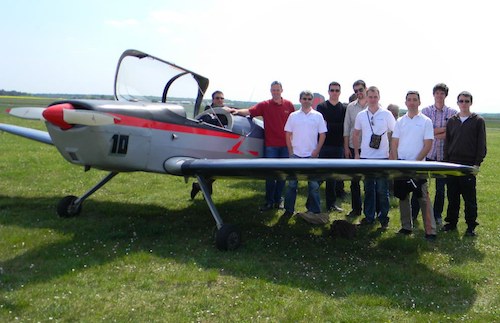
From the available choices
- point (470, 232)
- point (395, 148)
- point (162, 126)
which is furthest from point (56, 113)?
point (470, 232)

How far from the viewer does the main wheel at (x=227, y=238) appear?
5.45m

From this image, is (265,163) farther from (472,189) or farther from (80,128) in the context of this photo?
(472,189)

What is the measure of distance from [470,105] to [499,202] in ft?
11.2

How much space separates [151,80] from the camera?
278 inches

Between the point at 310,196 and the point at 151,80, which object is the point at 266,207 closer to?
the point at 310,196

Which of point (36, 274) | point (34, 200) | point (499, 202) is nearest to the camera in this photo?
point (36, 274)

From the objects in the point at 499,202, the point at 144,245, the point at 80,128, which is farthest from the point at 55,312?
the point at 499,202

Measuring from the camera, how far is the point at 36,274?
4535 mm

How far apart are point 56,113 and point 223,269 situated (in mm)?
2557

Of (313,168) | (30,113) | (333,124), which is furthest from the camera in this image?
(333,124)

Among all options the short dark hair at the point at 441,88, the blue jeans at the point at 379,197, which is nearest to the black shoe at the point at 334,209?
the blue jeans at the point at 379,197

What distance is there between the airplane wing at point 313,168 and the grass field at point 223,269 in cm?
90

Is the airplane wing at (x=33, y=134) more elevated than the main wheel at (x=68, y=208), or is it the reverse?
the airplane wing at (x=33, y=134)

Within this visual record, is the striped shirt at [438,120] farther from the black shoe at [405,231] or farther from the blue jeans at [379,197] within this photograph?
the black shoe at [405,231]
